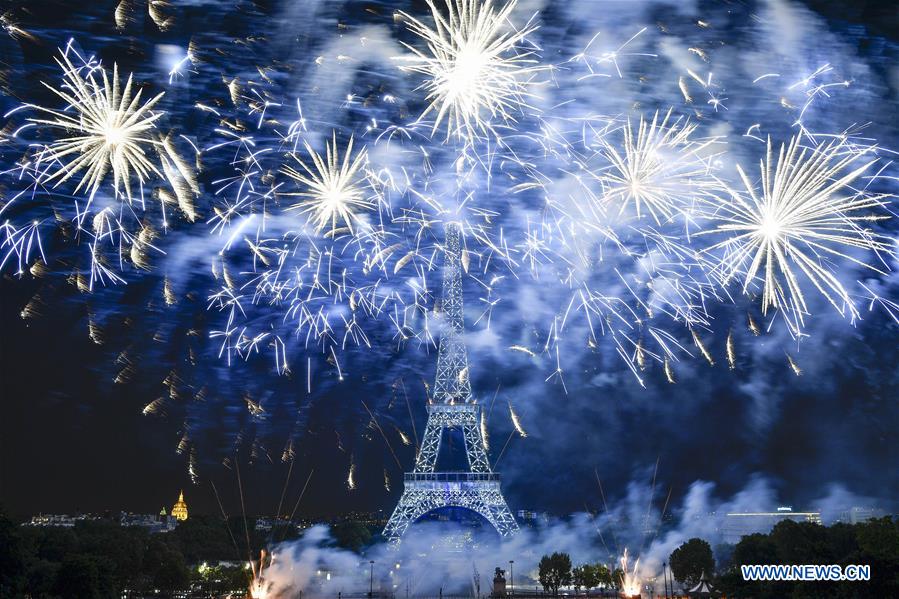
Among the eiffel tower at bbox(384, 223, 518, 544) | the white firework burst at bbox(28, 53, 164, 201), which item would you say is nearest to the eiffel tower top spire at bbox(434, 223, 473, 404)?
the eiffel tower at bbox(384, 223, 518, 544)

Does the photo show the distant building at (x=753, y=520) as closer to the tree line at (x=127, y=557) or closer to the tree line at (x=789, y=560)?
the tree line at (x=789, y=560)

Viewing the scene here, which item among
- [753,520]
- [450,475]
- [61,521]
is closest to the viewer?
[450,475]

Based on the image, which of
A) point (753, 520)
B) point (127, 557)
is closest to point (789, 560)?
point (127, 557)

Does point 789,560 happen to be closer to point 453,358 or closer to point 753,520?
point 453,358

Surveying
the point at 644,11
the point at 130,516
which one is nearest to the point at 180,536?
the point at 644,11

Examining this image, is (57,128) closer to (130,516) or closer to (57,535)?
(57,535)
